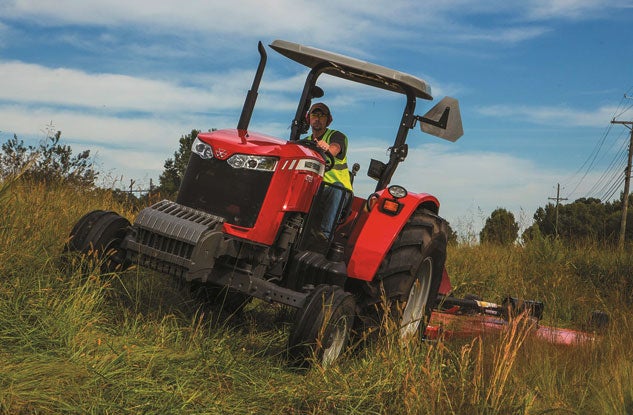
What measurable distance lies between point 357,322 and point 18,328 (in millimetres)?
2188

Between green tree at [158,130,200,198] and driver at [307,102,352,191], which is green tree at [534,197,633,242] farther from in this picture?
driver at [307,102,352,191]

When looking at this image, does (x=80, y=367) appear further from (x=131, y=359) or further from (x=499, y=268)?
(x=499, y=268)

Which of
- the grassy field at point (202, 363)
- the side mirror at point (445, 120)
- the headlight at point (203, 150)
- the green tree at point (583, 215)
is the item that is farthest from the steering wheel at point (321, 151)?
the green tree at point (583, 215)

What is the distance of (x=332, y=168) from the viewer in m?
5.61

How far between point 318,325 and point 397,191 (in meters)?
1.51

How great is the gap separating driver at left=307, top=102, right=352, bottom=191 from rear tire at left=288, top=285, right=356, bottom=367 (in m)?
1.15

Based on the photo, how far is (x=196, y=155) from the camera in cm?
512

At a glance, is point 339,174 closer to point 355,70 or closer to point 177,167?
point 355,70

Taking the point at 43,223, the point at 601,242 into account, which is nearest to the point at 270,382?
the point at 43,223

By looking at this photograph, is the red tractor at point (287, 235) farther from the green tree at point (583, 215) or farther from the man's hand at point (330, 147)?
the green tree at point (583, 215)

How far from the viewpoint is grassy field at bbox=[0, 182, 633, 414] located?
3.70m

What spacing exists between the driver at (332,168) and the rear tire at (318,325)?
0.89 m

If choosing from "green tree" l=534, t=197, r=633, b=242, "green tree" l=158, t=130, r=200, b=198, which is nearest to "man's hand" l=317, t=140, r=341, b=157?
"green tree" l=158, t=130, r=200, b=198

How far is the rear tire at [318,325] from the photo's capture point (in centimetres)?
441
